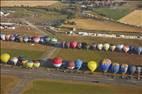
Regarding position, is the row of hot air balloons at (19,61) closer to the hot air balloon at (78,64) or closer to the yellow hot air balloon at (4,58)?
the yellow hot air balloon at (4,58)

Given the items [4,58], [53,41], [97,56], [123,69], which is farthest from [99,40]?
[4,58]

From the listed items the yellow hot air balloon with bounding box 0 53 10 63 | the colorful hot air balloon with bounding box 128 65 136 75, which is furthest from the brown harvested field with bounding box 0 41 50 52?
the colorful hot air balloon with bounding box 128 65 136 75

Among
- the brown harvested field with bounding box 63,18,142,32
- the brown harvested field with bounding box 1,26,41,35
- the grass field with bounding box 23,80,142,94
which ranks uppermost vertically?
the brown harvested field with bounding box 63,18,142,32

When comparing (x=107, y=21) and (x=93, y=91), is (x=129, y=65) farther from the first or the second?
(x=107, y=21)

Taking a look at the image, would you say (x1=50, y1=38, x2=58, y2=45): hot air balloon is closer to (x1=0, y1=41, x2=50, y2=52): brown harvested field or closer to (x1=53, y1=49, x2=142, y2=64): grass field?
(x1=0, y1=41, x2=50, y2=52): brown harvested field

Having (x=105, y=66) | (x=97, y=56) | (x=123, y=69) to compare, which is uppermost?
(x=105, y=66)

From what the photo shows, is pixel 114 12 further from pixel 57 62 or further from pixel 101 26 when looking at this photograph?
pixel 57 62
